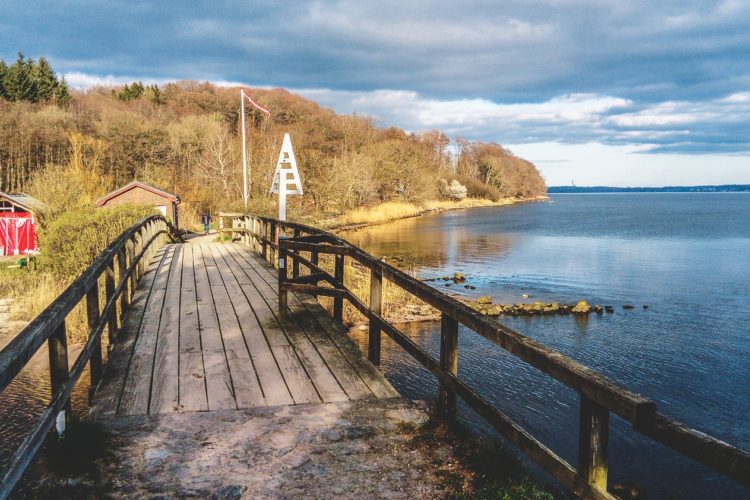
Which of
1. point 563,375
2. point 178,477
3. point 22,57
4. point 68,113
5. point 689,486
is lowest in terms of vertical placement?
point 689,486

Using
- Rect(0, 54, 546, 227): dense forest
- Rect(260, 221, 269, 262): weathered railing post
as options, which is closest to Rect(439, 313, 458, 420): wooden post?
Rect(260, 221, 269, 262): weathered railing post

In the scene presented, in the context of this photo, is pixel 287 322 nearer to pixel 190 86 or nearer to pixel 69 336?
pixel 69 336

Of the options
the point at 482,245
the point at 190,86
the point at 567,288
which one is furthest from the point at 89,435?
the point at 190,86

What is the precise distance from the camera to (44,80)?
6456 cm

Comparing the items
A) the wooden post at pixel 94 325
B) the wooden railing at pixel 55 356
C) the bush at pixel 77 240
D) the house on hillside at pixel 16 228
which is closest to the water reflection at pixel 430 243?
the bush at pixel 77 240

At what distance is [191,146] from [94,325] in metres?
55.9

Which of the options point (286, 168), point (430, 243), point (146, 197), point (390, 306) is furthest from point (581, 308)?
point (146, 197)

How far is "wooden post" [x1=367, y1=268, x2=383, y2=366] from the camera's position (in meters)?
5.18

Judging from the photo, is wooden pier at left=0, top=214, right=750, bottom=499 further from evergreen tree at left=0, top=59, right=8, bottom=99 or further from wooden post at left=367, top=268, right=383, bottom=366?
evergreen tree at left=0, top=59, right=8, bottom=99

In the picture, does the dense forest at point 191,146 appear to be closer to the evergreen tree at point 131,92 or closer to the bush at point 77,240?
the evergreen tree at point 131,92

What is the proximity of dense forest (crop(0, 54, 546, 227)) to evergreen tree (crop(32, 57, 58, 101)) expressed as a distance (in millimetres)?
135

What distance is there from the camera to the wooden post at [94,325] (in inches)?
183

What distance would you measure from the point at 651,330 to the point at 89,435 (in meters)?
14.4

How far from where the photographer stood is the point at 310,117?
233 feet
